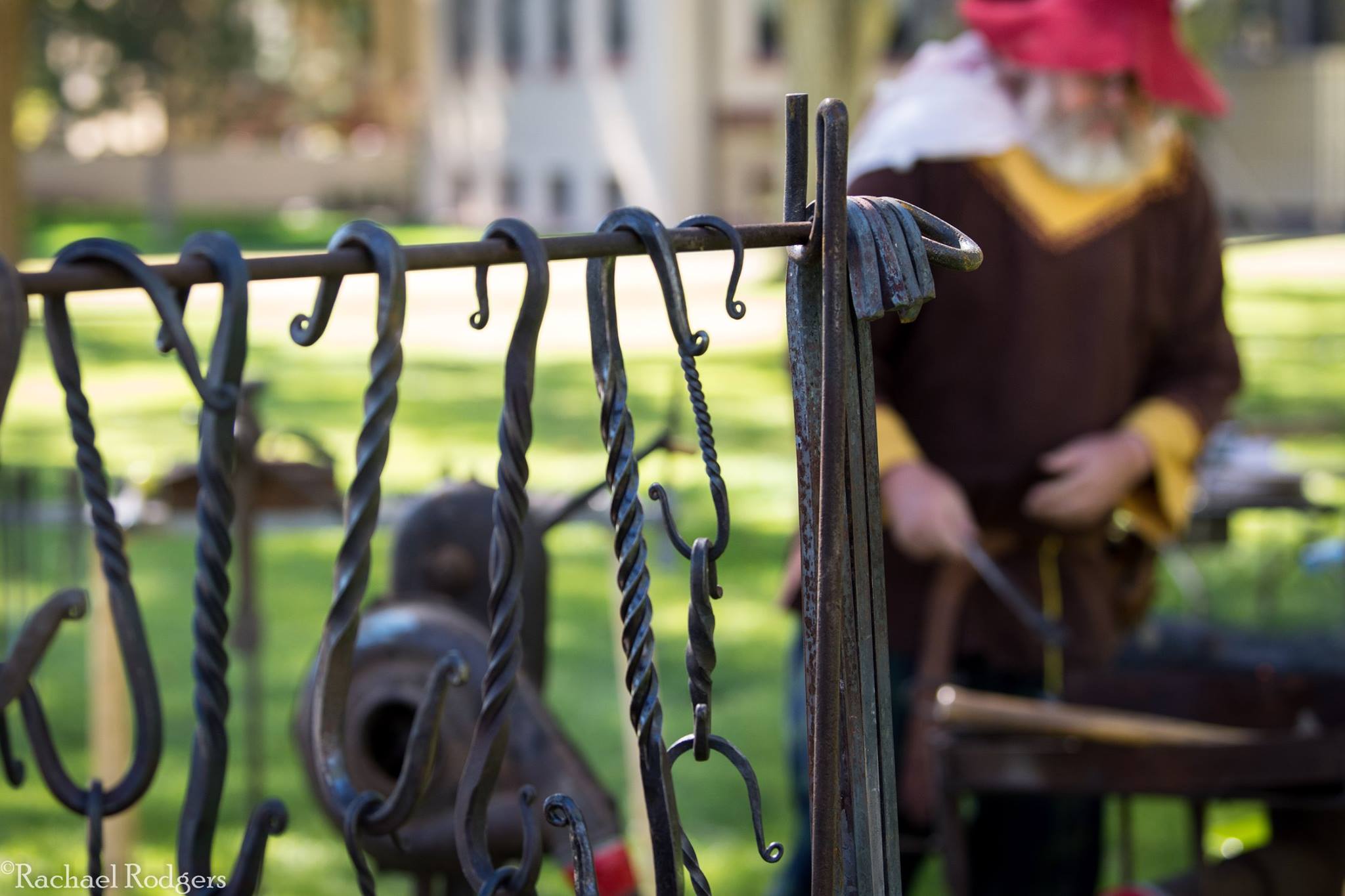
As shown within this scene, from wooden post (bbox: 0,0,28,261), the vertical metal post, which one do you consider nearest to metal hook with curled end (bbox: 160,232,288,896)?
the vertical metal post

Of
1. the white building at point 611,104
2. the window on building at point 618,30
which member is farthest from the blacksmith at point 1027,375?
the window on building at point 618,30

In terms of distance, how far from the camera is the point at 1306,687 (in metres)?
2.54

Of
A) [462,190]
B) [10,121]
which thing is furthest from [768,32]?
[10,121]

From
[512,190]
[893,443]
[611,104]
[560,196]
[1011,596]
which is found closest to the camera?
[1011,596]

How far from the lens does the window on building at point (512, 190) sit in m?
24.6

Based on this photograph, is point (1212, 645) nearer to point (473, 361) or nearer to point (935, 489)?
point (935, 489)

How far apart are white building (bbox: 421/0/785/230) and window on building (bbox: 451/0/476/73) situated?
0.02m

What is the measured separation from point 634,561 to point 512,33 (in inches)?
952

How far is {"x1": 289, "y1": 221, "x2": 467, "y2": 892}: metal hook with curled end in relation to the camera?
0.96 metres

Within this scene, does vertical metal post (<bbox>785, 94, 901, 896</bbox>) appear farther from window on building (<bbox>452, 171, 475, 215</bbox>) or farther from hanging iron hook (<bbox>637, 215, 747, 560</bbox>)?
window on building (<bbox>452, 171, 475, 215</bbox>)

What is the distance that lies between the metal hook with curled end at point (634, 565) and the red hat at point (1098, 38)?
5.81ft

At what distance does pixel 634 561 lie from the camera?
107cm

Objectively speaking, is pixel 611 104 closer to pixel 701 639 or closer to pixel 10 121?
pixel 10 121

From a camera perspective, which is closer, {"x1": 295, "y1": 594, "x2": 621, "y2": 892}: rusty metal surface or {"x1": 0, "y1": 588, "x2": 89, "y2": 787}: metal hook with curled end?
{"x1": 0, "y1": 588, "x2": 89, "y2": 787}: metal hook with curled end
